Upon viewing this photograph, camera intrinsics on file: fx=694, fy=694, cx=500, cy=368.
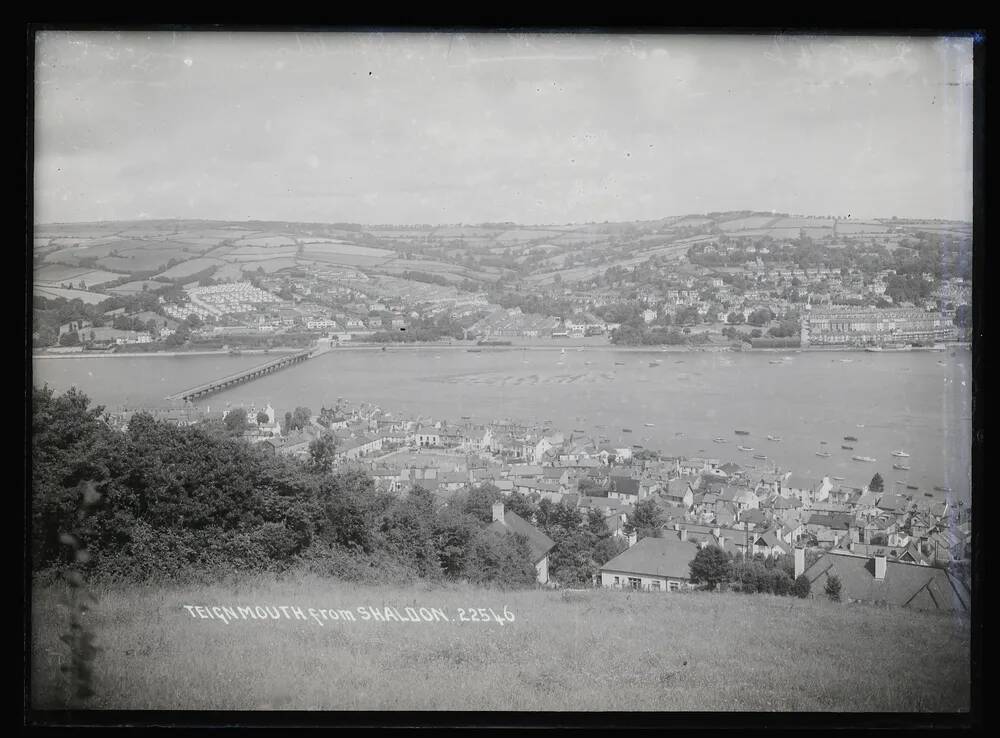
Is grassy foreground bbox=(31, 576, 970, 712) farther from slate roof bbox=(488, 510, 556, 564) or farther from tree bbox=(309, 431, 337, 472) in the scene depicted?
tree bbox=(309, 431, 337, 472)

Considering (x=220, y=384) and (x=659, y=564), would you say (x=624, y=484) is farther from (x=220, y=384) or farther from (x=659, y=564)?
(x=220, y=384)

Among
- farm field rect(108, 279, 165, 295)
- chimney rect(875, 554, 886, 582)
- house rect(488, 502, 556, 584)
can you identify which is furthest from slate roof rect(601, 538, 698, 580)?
farm field rect(108, 279, 165, 295)

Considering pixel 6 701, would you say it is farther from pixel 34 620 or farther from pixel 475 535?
pixel 475 535

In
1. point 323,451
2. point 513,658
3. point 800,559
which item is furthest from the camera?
point 323,451

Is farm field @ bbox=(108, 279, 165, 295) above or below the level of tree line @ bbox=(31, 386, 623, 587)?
above

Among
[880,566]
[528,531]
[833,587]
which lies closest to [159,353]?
[528,531]

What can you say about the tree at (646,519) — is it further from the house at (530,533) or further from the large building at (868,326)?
the large building at (868,326)
